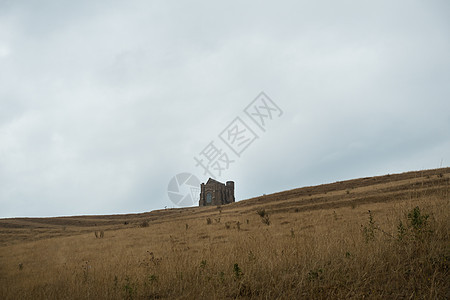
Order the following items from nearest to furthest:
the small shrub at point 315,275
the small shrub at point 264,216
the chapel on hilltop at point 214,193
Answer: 1. the small shrub at point 315,275
2. the small shrub at point 264,216
3. the chapel on hilltop at point 214,193

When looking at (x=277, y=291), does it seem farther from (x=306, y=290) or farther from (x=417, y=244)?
(x=417, y=244)

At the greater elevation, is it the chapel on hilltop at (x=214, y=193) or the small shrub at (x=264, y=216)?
the chapel on hilltop at (x=214, y=193)

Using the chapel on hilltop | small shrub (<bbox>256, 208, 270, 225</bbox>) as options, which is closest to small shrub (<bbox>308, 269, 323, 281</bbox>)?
small shrub (<bbox>256, 208, 270, 225</bbox>)

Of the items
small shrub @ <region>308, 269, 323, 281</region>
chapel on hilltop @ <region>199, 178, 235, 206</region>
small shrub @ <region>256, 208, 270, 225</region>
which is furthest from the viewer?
chapel on hilltop @ <region>199, 178, 235, 206</region>

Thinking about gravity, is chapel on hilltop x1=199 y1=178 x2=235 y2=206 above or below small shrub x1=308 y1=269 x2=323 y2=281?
above

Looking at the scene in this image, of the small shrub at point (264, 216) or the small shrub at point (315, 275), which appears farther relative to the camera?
the small shrub at point (264, 216)

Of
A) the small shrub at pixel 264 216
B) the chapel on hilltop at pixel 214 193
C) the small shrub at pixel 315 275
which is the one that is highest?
the chapel on hilltop at pixel 214 193

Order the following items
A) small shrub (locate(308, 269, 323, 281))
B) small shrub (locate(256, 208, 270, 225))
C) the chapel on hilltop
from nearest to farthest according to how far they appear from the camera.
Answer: small shrub (locate(308, 269, 323, 281)) → small shrub (locate(256, 208, 270, 225)) → the chapel on hilltop

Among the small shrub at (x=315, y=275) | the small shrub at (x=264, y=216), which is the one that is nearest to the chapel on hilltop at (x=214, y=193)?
the small shrub at (x=264, y=216)

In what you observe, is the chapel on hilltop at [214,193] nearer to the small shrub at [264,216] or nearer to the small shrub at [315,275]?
the small shrub at [264,216]

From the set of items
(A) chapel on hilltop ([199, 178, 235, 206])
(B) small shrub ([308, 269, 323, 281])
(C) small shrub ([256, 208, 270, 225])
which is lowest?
(B) small shrub ([308, 269, 323, 281])

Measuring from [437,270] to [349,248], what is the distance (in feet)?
4.64

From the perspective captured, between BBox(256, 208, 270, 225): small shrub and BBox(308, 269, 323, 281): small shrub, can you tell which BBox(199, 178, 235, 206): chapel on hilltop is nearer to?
BBox(256, 208, 270, 225): small shrub

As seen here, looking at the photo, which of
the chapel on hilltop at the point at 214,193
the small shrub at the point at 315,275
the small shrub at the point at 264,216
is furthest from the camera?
the chapel on hilltop at the point at 214,193
